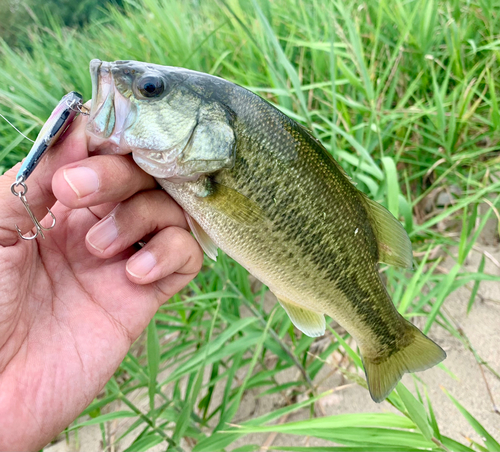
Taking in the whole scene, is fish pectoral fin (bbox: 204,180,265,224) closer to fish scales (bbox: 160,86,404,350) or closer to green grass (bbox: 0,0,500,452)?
fish scales (bbox: 160,86,404,350)

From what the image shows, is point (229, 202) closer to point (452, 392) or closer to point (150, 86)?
point (150, 86)

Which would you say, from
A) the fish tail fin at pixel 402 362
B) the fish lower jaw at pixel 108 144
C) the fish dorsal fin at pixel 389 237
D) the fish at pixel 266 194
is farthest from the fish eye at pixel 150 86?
the fish tail fin at pixel 402 362

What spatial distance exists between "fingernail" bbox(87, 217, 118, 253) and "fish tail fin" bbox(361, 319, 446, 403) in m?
1.02

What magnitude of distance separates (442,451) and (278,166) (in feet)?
3.57

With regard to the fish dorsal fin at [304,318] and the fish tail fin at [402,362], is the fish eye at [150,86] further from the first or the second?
the fish tail fin at [402,362]

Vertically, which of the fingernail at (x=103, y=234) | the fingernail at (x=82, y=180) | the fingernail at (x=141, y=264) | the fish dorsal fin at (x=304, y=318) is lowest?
the fish dorsal fin at (x=304, y=318)

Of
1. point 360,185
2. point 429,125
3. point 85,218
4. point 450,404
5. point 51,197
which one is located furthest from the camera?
point 429,125

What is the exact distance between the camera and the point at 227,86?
1181mm

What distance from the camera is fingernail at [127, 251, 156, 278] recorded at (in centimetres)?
118

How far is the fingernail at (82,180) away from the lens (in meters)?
0.96

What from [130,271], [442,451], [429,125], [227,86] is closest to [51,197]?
[130,271]

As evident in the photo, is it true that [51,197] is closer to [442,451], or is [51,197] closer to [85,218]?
[85,218]

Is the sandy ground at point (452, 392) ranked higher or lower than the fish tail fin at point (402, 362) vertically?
lower

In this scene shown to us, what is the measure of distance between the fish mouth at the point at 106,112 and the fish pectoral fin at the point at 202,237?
329 millimetres
